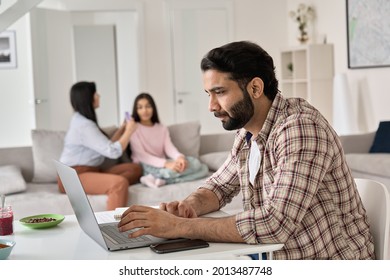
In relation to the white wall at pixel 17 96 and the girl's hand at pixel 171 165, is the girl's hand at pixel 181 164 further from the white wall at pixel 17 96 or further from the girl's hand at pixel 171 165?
the white wall at pixel 17 96

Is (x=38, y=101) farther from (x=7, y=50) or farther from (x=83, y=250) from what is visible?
(x=83, y=250)

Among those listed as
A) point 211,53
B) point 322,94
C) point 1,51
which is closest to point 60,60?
point 1,51

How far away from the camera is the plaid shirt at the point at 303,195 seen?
60.0 inches

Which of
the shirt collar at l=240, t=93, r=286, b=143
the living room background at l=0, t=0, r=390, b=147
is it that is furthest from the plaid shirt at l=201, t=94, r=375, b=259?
the living room background at l=0, t=0, r=390, b=147

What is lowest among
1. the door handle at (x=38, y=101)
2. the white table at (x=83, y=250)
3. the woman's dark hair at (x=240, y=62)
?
the white table at (x=83, y=250)

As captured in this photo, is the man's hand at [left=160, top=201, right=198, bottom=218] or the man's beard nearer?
the man's beard

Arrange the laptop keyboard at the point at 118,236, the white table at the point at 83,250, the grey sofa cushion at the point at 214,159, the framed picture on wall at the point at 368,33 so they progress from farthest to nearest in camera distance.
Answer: the framed picture on wall at the point at 368,33 → the grey sofa cushion at the point at 214,159 → the laptop keyboard at the point at 118,236 → the white table at the point at 83,250

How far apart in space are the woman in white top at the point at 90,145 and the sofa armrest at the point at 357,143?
161 cm

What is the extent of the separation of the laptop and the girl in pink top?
2268mm

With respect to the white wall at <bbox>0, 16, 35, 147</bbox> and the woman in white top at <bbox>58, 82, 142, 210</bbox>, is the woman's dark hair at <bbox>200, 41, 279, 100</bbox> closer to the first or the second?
the woman in white top at <bbox>58, 82, 142, 210</bbox>

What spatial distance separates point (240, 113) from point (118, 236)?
0.47m

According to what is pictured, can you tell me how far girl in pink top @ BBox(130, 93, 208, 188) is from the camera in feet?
13.2

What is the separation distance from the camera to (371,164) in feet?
13.1

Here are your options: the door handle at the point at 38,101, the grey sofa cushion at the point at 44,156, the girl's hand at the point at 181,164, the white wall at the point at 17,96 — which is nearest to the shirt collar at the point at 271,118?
the girl's hand at the point at 181,164
